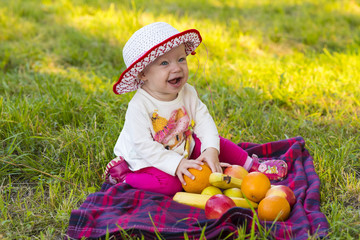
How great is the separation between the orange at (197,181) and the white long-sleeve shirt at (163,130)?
0.37 feet

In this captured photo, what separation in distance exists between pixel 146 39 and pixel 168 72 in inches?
9.6

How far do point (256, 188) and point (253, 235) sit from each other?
1.53 ft

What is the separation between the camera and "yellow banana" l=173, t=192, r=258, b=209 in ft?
7.75

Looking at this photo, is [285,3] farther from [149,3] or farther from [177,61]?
[177,61]

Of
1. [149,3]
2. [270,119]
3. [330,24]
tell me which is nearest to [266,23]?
[330,24]

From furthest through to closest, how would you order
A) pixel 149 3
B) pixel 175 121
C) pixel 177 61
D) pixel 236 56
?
1. pixel 149 3
2. pixel 236 56
3. pixel 175 121
4. pixel 177 61

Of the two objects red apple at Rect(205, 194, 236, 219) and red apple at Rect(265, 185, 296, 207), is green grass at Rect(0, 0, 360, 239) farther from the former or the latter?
red apple at Rect(205, 194, 236, 219)

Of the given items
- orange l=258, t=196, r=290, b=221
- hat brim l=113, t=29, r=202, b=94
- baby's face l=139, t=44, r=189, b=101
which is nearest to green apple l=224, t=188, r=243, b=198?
orange l=258, t=196, r=290, b=221

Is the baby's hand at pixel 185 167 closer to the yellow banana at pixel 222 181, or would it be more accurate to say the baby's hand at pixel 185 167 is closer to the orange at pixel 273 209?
the yellow banana at pixel 222 181

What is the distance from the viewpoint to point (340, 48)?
525 centimetres

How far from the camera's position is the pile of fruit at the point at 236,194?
220 centimetres

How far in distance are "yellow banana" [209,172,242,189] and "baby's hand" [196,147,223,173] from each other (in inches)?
4.6

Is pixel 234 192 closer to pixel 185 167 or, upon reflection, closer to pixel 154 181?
pixel 185 167

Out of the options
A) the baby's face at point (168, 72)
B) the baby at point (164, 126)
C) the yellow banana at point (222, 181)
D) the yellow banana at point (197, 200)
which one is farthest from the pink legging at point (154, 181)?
the baby's face at point (168, 72)
